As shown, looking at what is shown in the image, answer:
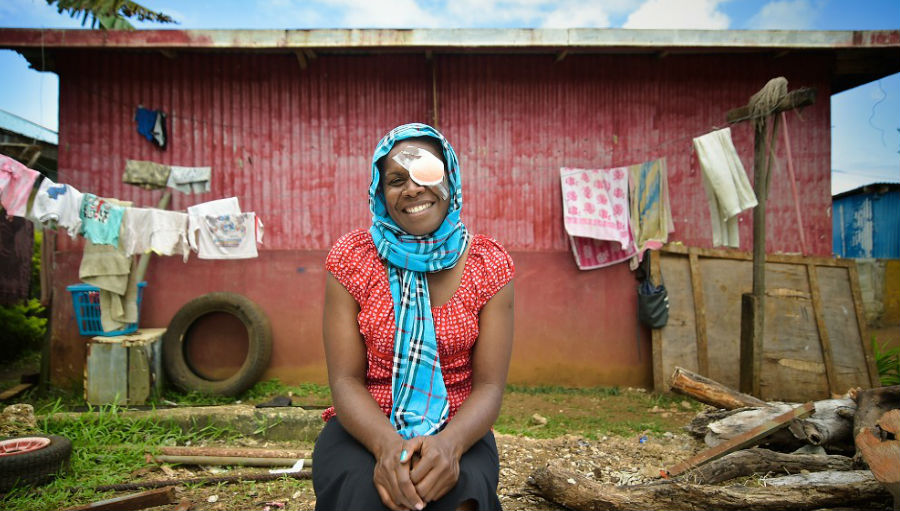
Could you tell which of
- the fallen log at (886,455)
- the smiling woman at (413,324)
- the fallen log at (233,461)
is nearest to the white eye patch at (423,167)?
the smiling woman at (413,324)

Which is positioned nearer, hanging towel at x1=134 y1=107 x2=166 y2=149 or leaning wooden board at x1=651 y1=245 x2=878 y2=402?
leaning wooden board at x1=651 y1=245 x2=878 y2=402

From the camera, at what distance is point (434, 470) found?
5.03 feet

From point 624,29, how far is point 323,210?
13.1ft

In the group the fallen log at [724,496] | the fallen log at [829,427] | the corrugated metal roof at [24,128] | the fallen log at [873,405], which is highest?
the corrugated metal roof at [24,128]

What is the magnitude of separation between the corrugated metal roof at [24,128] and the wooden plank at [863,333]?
10.7m

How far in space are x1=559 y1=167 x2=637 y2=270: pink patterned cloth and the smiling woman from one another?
4.34 meters

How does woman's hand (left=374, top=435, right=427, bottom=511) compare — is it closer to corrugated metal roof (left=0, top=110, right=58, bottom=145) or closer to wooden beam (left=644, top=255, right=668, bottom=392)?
wooden beam (left=644, top=255, right=668, bottom=392)

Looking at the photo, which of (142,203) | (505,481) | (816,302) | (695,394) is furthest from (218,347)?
(816,302)

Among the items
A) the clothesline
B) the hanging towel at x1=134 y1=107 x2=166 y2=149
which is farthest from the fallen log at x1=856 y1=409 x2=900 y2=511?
the hanging towel at x1=134 y1=107 x2=166 y2=149

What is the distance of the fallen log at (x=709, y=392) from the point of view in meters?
4.11

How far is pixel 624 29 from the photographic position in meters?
5.58

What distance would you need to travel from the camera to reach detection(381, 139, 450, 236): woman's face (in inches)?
75.2

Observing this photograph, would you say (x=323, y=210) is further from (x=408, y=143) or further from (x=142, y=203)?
(x=408, y=143)

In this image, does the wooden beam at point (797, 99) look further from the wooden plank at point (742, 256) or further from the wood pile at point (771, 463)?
the wood pile at point (771, 463)
